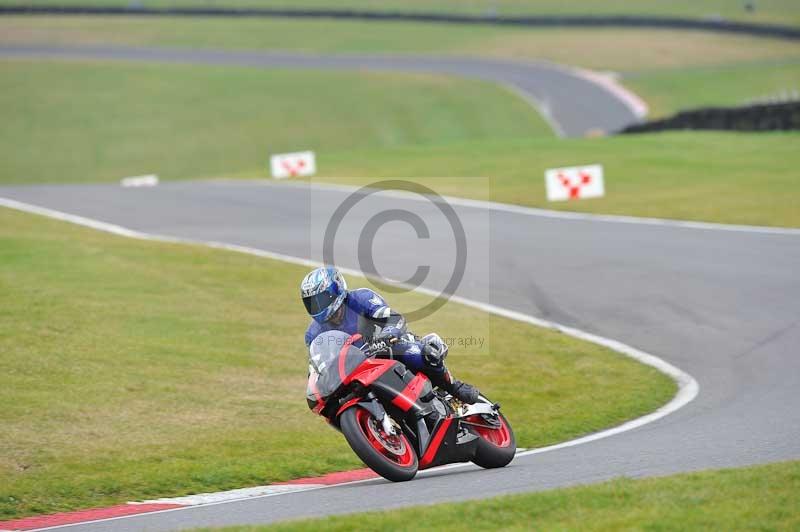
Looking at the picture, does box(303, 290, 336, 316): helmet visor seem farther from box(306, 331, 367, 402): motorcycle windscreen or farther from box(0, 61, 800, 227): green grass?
box(0, 61, 800, 227): green grass

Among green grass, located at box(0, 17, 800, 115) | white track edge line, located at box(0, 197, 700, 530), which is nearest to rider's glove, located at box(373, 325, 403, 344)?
white track edge line, located at box(0, 197, 700, 530)

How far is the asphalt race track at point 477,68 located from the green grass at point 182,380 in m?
33.4

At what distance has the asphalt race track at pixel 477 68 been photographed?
50.8 meters

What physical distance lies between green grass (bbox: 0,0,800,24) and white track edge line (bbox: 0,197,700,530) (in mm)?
52995

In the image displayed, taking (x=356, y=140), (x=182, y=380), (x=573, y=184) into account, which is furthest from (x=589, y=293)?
(x=356, y=140)

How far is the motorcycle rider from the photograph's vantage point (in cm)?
903

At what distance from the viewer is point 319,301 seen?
29.6ft

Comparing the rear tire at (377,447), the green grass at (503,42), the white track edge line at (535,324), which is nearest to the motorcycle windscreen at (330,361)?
the rear tire at (377,447)

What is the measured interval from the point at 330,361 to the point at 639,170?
22.0 metres

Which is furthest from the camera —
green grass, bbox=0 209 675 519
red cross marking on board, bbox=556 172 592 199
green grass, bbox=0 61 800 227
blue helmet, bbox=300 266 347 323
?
green grass, bbox=0 61 800 227

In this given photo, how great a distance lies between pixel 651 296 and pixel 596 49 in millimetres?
50517

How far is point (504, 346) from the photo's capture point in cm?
1501

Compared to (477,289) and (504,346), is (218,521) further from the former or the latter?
(477,289)

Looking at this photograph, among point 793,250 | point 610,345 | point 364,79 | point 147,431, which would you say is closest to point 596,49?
point 364,79
